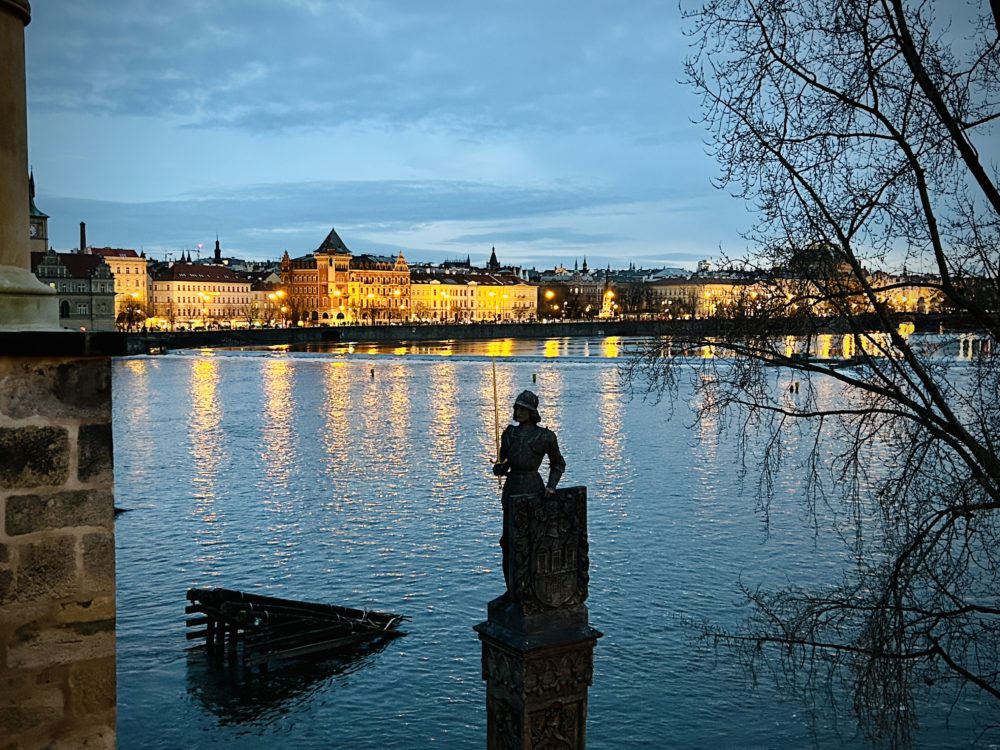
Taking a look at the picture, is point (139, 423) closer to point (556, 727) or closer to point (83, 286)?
point (556, 727)

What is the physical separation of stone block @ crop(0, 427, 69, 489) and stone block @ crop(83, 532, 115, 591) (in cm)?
31

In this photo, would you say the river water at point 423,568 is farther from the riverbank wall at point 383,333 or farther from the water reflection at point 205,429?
the riverbank wall at point 383,333

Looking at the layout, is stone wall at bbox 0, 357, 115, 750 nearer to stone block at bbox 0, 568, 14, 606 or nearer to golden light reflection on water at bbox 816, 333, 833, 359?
stone block at bbox 0, 568, 14, 606

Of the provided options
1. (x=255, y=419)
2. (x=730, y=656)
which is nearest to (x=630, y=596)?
(x=730, y=656)

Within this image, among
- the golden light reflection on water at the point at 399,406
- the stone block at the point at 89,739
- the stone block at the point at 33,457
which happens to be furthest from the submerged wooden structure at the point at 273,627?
the golden light reflection on water at the point at 399,406

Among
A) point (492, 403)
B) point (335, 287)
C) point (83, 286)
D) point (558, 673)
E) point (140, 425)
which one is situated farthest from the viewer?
point (335, 287)

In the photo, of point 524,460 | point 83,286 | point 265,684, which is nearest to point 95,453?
point 524,460

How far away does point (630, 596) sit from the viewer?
16859 mm

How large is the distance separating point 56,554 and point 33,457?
443mm

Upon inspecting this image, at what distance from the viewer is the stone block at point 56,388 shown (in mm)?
4309

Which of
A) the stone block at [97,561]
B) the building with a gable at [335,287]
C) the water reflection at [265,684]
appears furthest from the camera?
the building with a gable at [335,287]

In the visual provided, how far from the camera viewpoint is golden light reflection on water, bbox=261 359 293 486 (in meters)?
29.8

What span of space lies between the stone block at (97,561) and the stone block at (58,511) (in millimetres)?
64

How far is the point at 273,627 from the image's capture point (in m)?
15.0
